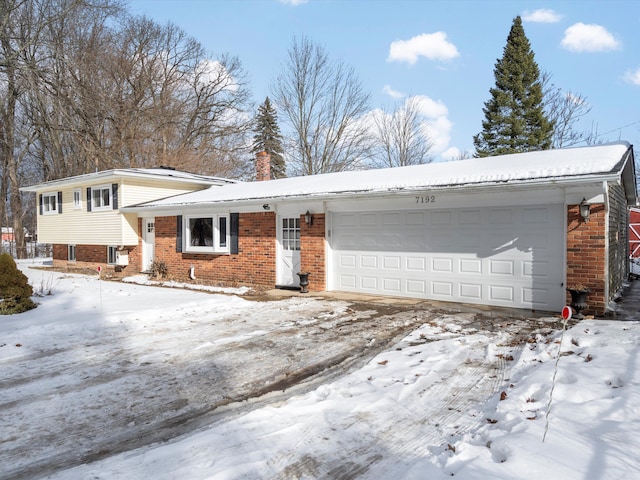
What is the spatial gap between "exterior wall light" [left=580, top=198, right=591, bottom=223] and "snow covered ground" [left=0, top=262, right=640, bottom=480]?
1861 millimetres

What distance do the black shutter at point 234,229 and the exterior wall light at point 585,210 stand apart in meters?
8.79

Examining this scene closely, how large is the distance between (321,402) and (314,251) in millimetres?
7288

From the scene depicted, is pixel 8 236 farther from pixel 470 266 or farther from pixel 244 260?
pixel 470 266

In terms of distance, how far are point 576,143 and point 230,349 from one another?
30.1 meters

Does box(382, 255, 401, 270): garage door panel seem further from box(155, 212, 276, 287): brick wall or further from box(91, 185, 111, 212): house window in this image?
box(91, 185, 111, 212): house window

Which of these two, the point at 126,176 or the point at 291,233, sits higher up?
the point at 126,176

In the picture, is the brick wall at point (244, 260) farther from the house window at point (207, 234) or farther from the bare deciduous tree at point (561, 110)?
the bare deciduous tree at point (561, 110)

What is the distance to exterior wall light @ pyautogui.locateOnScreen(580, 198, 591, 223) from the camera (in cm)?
730

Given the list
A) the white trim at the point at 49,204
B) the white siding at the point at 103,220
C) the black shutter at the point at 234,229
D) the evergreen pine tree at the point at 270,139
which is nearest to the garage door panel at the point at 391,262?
the black shutter at the point at 234,229

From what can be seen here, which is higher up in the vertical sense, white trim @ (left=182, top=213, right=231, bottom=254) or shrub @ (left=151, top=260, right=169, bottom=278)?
white trim @ (left=182, top=213, right=231, bottom=254)

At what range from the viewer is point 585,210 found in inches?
288

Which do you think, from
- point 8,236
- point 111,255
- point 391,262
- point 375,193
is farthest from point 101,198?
point 8,236

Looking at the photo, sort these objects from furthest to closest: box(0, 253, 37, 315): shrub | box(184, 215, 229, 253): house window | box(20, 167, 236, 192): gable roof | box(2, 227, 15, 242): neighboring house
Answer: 1. box(2, 227, 15, 242): neighboring house
2. box(20, 167, 236, 192): gable roof
3. box(184, 215, 229, 253): house window
4. box(0, 253, 37, 315): shrub

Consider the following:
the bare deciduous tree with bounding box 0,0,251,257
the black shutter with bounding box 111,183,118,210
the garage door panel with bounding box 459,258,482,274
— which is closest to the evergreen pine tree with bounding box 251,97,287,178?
the bare deciduous tree with bounding box 0,0,251,257
